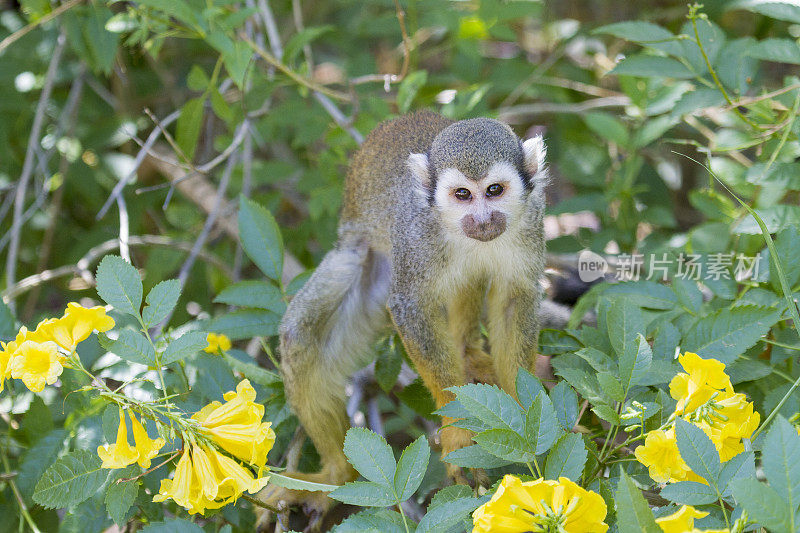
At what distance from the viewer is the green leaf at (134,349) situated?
2.11m

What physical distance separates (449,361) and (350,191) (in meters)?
1.18

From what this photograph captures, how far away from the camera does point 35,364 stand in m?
1.94

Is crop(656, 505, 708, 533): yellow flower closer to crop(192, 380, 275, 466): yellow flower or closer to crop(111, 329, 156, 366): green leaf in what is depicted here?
crop(192, 380, 275, 466): yellow flower

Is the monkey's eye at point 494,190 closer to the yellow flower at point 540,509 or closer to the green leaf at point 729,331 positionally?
the green leaf at point 729,331

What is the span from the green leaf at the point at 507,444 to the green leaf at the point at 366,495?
0.25 metres

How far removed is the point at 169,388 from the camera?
271 cm

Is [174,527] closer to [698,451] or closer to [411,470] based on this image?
[411,470]

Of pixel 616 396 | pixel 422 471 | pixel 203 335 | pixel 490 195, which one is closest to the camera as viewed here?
pixel 422 471

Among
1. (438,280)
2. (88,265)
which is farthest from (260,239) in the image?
(88,265)

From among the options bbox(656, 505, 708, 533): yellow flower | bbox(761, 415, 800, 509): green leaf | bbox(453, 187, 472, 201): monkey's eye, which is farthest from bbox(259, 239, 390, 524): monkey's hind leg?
bbox(761, 415, 800, 509): green leaf

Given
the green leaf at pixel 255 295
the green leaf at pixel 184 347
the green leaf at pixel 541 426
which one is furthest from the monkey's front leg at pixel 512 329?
the green leaf at pixel 184 347

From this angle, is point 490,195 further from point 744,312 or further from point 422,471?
point 422,471

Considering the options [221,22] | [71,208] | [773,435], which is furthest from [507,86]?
[773,435]

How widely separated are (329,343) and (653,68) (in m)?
1.86
